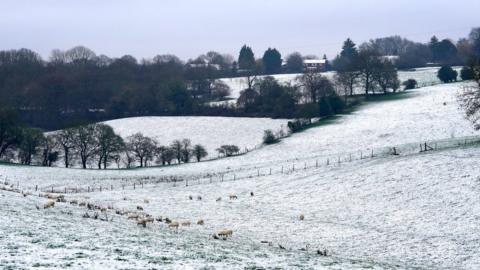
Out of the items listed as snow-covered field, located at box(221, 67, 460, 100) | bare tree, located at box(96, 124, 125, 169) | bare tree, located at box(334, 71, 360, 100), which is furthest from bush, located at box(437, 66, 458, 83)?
bare tree, located at box(96, 124, 125, 169)

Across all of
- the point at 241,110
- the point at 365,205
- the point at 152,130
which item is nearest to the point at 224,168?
the point at 365,205

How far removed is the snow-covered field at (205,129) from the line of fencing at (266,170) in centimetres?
3090

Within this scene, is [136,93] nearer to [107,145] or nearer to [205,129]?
[205,129]

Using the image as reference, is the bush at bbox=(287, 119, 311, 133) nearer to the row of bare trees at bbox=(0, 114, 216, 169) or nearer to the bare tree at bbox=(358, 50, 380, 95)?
the row of bare trees at bbox=(0, 114, 216, 169)

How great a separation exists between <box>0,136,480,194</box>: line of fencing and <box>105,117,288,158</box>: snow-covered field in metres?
30.9

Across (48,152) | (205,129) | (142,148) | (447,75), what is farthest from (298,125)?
(447,75)

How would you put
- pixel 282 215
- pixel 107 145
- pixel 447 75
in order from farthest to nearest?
pixel 447 75
pixel 107 145
pixel 282 215

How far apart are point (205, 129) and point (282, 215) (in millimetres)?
72936

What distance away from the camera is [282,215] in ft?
135

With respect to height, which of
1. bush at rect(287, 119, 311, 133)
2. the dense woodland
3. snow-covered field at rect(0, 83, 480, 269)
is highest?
the dense woodland

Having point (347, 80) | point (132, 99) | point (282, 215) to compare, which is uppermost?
point (347, 80)

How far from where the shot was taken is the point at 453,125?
72938 millimetres

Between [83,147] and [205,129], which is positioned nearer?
[83,147]

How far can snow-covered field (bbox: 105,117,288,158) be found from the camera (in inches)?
4053
